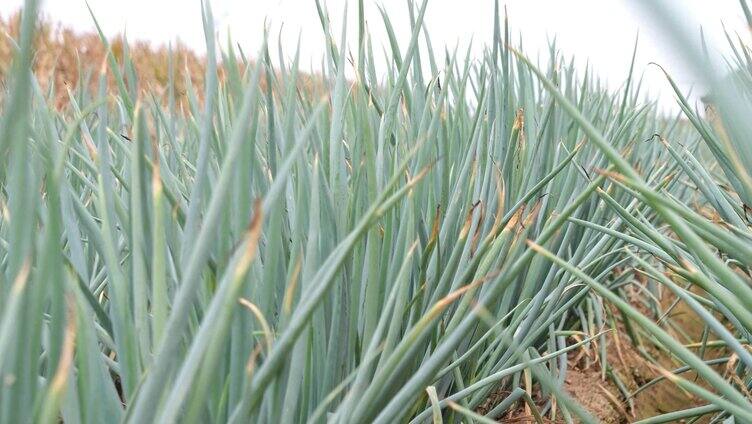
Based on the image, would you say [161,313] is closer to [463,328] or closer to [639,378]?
[463,328]

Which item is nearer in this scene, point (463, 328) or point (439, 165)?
point (463, 328)

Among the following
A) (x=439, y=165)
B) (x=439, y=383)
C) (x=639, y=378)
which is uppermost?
(x=439, y=165)

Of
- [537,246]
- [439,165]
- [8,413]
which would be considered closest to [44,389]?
[8,413]

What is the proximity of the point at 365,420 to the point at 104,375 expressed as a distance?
7.0 inches

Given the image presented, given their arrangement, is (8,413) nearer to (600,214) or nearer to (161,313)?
(161,313)

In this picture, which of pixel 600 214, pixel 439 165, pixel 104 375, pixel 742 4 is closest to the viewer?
pixel 104 375

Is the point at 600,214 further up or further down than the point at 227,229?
further down

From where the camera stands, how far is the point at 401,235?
660mm

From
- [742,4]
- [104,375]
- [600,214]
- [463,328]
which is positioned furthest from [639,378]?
[104,375]

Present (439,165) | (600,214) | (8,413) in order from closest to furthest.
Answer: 1. (8,413)
2. (439,165)
3. (600,214)

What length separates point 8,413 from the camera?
1.17 feet

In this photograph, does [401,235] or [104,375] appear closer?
[104,375]

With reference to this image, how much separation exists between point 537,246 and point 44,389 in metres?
0.30

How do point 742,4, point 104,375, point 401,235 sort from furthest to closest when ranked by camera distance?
point 742,4 → point 401,235 → point 104,375
